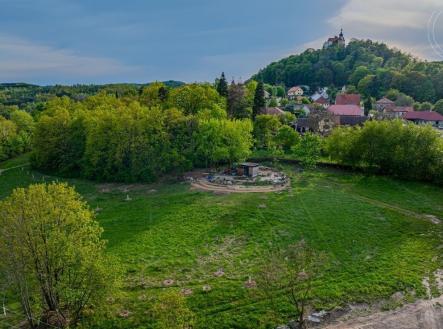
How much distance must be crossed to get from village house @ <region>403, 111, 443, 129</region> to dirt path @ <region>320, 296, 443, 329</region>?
69070 mm

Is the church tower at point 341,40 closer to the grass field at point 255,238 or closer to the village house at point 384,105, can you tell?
the village house at point 384,105

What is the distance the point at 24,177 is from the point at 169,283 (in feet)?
123

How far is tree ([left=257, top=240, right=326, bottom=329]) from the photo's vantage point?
62.1 feet

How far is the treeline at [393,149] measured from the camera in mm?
40125

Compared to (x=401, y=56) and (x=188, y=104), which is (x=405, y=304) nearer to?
(x=188, y=104)

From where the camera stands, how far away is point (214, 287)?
72.1ft

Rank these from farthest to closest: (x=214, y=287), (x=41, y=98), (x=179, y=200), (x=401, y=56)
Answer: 1. (x=401, y=56)
2. (x=41, y=98)
3. (x=179, y=200)
4. (x=214, y=287)

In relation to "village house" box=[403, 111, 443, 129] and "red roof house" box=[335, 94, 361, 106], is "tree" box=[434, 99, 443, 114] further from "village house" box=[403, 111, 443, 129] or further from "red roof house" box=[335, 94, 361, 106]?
"red roof house" box=[335, 94, 361, 106]

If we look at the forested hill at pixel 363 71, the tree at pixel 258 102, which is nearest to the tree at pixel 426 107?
the forested hill at pixel 363 71

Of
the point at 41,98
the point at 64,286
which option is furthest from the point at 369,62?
the point at 64,286

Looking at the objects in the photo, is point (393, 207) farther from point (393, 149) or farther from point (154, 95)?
point (154, 95)

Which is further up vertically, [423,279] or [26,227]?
[26,227]

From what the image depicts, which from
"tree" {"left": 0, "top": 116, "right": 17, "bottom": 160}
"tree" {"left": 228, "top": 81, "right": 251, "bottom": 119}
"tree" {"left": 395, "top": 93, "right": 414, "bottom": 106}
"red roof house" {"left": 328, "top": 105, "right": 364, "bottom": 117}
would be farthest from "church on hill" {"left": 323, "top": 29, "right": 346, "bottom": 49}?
"tree" {"left": 0, "top": 116, "right": 17, "bottom": 160}

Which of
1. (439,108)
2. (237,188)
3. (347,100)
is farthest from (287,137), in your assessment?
(439,108)
